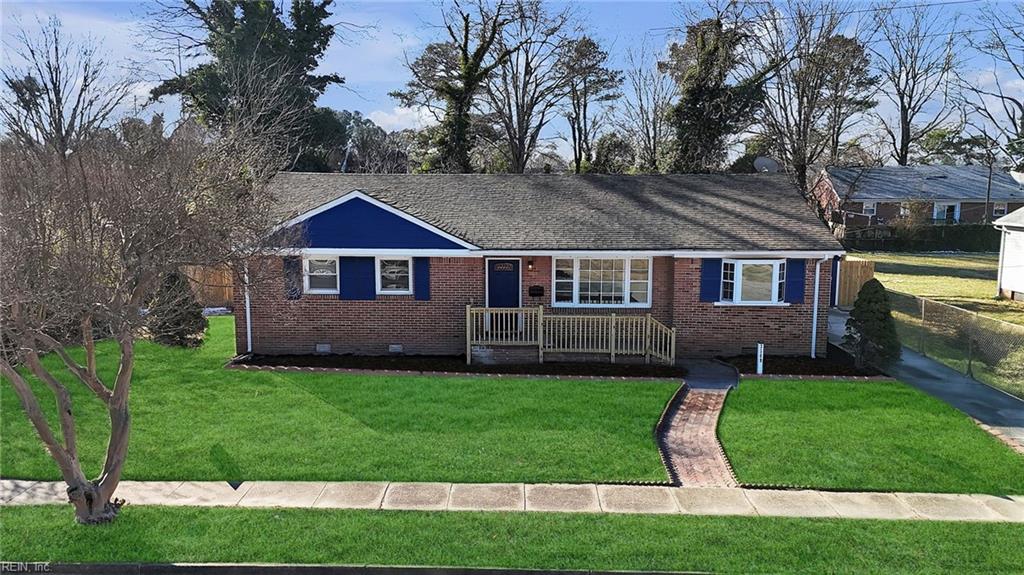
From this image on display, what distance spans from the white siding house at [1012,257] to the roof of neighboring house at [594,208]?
11.1 metres

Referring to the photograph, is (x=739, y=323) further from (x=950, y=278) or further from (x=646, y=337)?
(x=950, y=278)

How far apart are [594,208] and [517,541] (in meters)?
11.6

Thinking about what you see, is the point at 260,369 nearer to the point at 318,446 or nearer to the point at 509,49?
the point at 318,446

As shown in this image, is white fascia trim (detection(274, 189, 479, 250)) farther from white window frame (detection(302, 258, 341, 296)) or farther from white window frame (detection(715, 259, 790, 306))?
white window frame (detection(715, 259, 790, 306))

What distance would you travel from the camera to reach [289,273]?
1477cm

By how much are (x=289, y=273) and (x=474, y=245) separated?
13.6 ft

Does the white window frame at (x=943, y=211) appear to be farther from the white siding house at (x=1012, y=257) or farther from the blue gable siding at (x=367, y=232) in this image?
the blue gable siding at (x=367, y=232)

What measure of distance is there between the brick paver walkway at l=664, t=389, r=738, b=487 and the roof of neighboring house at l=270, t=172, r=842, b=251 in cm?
433

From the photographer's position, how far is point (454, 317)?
1554 cm

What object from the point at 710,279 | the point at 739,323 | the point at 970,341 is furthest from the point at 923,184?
the point at 710,279

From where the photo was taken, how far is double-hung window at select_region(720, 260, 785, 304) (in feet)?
49.7

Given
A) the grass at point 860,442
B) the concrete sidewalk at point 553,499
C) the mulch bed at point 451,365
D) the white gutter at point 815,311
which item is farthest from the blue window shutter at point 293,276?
the white gutter at point 815,311

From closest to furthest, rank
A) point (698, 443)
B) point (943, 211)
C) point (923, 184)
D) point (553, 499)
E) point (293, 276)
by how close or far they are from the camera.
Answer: point (553, 499) < point (698, 443) < point (293, 276) < point (923, 184) < point (943, 211)

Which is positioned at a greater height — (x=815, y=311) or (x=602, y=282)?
(x=602, y=282)
